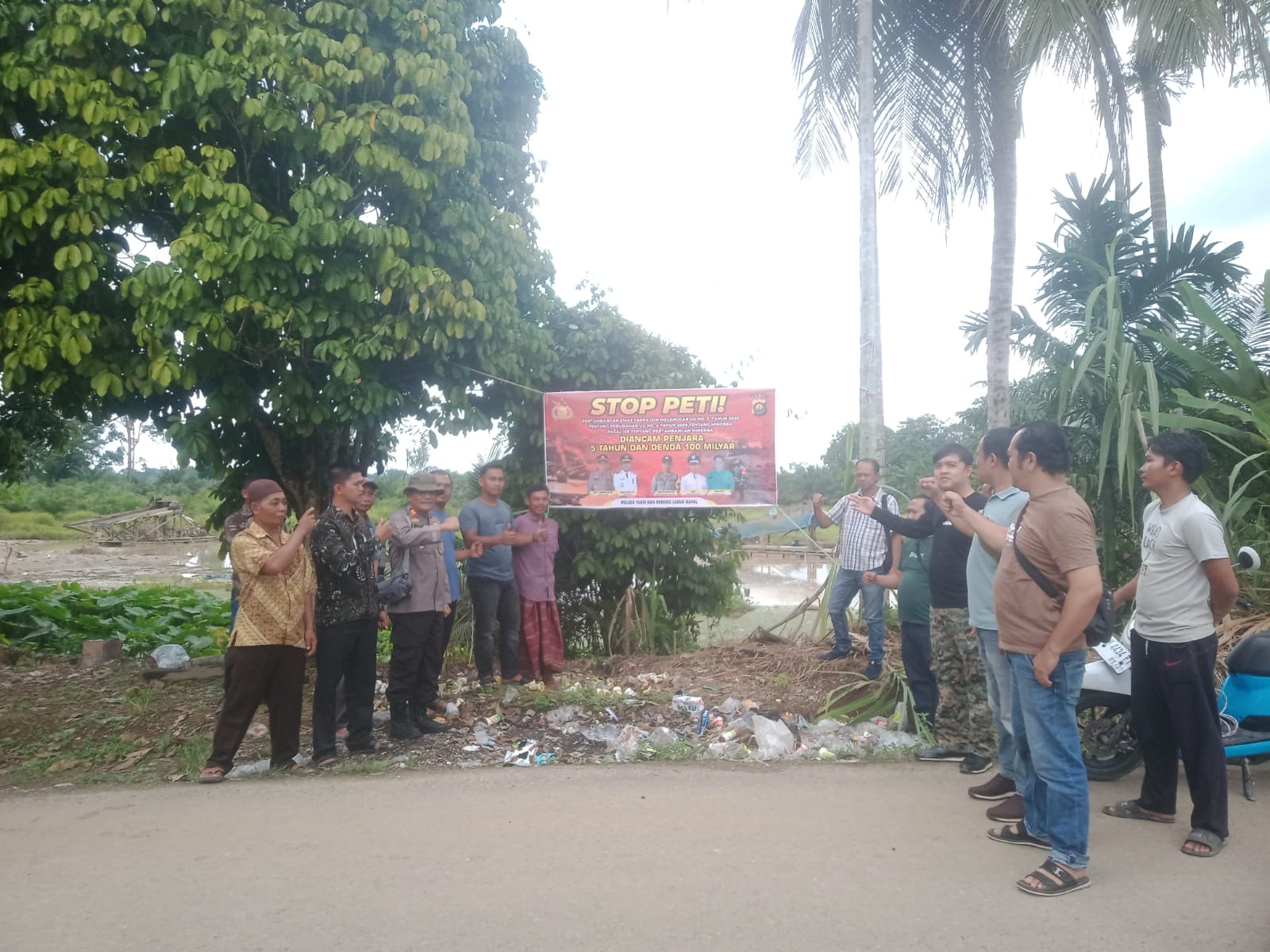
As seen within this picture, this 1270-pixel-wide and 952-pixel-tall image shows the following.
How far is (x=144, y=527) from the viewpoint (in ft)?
112

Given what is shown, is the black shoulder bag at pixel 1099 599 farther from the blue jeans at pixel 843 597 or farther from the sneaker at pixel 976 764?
the blue jeans at pixel 843 597

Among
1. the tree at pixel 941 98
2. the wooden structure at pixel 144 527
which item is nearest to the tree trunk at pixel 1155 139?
the tree at pixel 941 98

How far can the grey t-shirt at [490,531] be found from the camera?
677cm

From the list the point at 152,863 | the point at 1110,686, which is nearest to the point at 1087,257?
the point at 1110,686

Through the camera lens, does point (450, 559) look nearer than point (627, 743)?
No

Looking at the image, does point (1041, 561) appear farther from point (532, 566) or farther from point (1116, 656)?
point (532, 566)

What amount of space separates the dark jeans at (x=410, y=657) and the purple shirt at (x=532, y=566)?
4.50ft

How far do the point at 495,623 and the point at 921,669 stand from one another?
307 cm

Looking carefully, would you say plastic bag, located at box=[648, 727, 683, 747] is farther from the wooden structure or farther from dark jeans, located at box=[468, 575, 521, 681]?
the wooden structure

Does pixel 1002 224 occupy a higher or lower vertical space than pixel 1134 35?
lower

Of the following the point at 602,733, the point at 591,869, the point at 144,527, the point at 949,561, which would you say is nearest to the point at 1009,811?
the point at 949,561

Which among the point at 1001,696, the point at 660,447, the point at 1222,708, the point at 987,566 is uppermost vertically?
the point at 660,447

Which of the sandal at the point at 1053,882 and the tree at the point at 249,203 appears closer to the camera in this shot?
the sandal at the point at 1053,882

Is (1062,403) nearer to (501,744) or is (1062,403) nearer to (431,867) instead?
(501,744)
